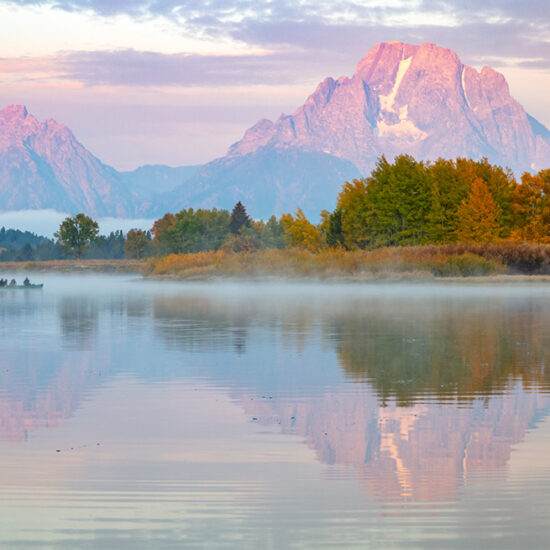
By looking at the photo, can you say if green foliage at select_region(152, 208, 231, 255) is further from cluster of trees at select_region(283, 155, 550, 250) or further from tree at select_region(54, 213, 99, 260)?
cluster of trees at select_region(283, 155, 550, 250)

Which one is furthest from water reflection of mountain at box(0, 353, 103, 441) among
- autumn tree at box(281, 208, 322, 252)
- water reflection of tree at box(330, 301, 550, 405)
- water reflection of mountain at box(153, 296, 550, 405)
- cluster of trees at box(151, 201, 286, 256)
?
cluster of trees at box(151, 201, 286, 256)

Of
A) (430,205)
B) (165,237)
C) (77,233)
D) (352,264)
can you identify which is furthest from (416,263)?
(77,233)

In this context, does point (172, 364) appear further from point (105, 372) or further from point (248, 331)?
point (248, 331)

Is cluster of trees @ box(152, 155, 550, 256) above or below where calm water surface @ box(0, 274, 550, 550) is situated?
above

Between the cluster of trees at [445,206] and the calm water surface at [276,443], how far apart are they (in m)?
54.1

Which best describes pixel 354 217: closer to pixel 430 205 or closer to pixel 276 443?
pixel 430 205

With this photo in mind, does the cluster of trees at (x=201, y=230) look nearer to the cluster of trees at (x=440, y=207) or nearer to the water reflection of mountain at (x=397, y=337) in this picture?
the cluster of trees at (x=440, y=207)

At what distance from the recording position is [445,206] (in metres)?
79.1

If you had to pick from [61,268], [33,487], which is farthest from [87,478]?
[61,268]

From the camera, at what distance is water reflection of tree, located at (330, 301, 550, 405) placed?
48.4 ft

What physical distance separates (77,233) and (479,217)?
326 ft

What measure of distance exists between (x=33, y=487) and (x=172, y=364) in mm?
9318

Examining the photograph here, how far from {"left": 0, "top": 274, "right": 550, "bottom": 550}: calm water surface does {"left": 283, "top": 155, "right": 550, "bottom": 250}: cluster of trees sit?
5415cm

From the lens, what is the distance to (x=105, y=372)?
54.1ft
